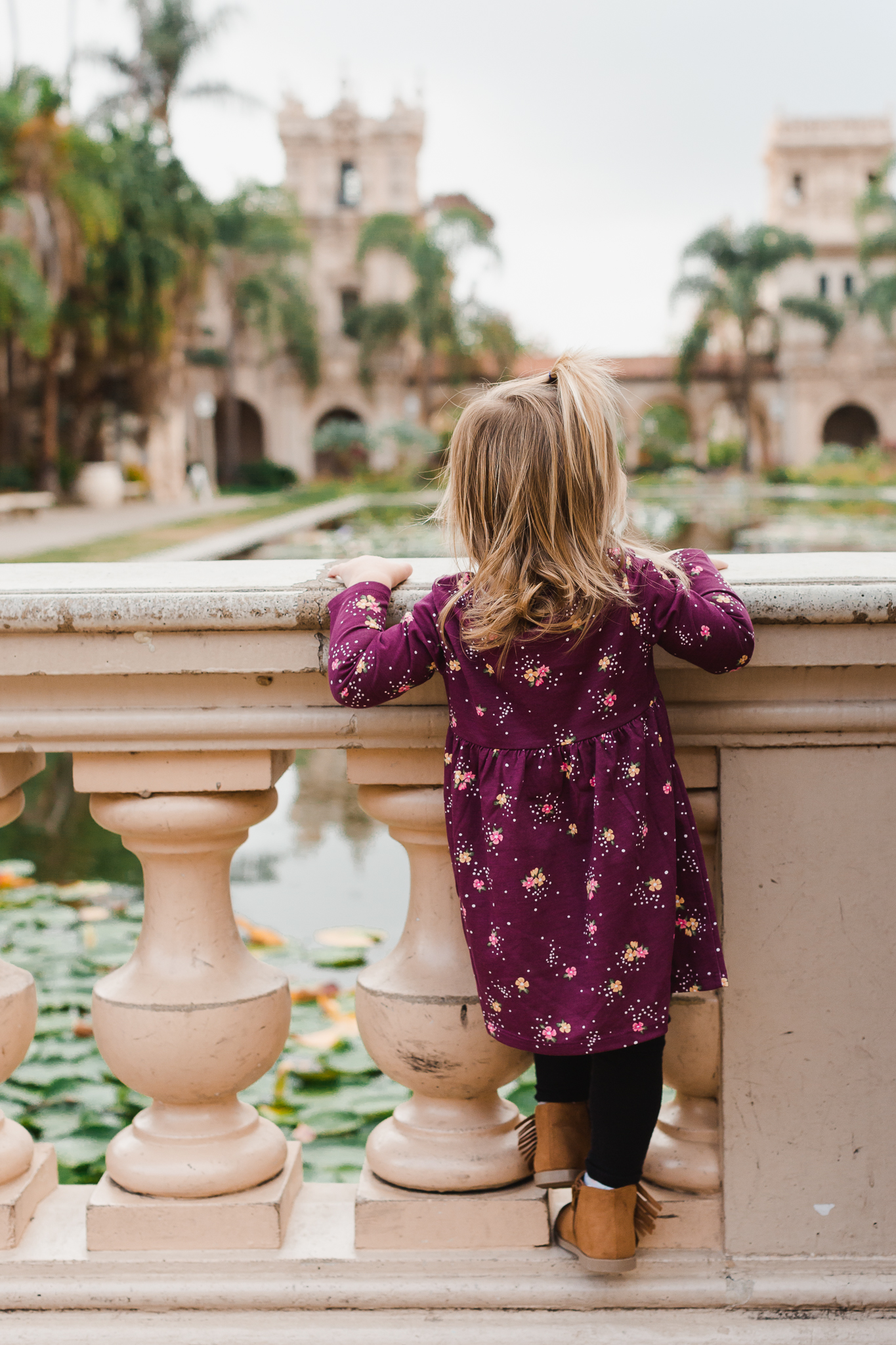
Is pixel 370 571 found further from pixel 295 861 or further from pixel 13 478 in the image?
pixel 13 478

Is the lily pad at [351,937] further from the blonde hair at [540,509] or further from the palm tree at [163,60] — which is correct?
the palm tree at [163,60]

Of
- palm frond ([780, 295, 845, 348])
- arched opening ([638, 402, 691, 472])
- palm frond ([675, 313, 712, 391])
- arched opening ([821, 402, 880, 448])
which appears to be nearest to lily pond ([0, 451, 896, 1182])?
arched opening ([638, 402, 691, 472])

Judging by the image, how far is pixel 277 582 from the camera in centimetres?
125

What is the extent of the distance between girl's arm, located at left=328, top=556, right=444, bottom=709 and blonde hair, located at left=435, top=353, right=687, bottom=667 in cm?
4

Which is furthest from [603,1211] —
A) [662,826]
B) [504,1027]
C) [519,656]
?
[519,656]

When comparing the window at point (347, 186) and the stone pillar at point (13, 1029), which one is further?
the window at point (347, 186)

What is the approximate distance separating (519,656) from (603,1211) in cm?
57

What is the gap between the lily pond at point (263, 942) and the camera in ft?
7.27

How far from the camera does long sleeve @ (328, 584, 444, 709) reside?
1.12 meters

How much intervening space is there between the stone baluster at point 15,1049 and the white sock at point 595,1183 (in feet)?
1.94

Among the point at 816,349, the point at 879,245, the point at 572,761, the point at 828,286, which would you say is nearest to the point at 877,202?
the point at 879,245

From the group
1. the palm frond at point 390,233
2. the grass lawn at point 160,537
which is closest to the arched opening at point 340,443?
the palm frond at point 390,233

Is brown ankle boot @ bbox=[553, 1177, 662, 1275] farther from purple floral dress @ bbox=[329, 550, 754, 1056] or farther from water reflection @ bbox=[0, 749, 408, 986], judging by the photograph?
water reflection @ bbox=[0, 749, 408, 986]

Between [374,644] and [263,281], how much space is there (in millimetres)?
34190
